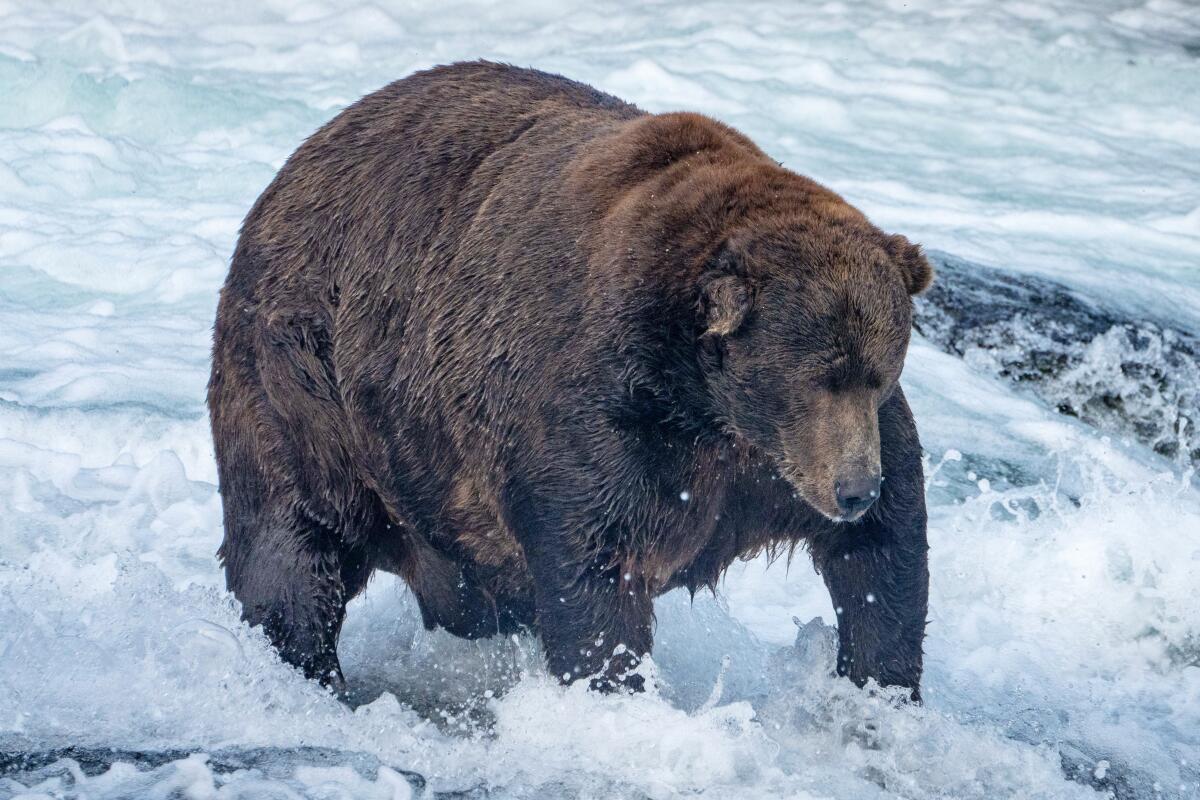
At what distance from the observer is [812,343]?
397cm

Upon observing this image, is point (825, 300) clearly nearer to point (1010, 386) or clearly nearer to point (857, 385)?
point (857, 385)

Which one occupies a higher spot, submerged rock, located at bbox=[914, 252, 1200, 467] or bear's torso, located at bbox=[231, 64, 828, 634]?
bear's torso, located at bbox=[231, 64, 828, 634]

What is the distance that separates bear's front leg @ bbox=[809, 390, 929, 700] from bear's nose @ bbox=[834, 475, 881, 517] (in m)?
0.40

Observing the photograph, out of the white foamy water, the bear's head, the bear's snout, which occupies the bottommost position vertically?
the white foamy water

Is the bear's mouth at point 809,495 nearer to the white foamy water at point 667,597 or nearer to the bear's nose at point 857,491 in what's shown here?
the bear's nose at point 857,491

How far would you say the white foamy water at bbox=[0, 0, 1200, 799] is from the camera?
4586 mm

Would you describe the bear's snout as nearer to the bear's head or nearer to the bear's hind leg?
the bear's head

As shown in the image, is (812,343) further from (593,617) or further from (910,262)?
(593,617)

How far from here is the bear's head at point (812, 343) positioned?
395 centimetres

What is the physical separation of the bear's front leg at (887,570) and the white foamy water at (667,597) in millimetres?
157

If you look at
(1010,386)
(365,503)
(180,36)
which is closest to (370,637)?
(365,503)

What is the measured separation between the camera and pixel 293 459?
5027 millimetres

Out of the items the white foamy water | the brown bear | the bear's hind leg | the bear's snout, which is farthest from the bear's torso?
the white foamy water

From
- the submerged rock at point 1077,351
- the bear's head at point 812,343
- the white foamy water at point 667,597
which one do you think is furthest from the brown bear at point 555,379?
the submerged rock at point 1077,351
